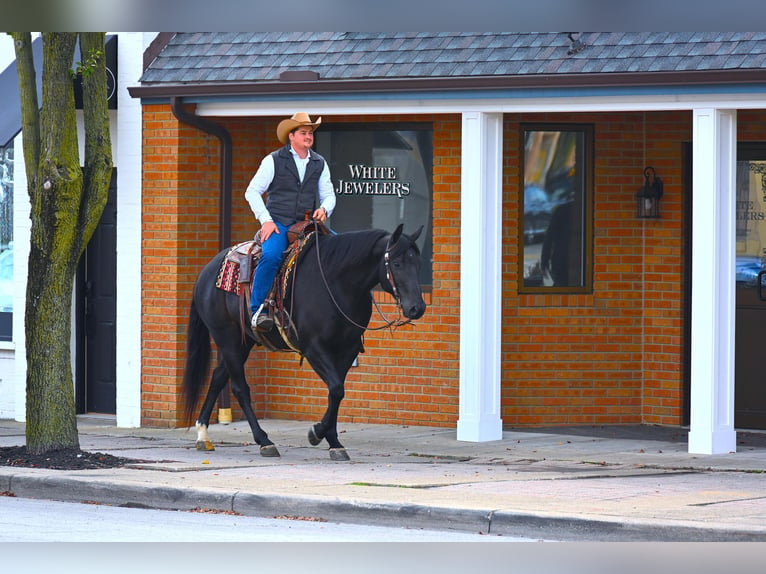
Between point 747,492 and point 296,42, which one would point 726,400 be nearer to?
point 747,492

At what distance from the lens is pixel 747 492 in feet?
28.2

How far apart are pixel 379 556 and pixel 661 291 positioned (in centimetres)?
693

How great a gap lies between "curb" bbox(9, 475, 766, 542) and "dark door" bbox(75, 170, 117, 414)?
4.34 metres

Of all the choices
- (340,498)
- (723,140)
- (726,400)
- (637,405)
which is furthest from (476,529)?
(637,405)

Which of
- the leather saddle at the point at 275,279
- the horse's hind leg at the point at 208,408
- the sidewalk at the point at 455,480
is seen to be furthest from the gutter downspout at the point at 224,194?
the leather saddle at the point at 275,279

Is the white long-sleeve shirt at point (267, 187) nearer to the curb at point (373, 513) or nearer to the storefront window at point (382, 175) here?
the storefront window at point (382, 175)

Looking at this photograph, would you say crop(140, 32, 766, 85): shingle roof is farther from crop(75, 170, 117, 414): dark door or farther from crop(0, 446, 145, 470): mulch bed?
crop(0, 446, 145, 470): mulch bed

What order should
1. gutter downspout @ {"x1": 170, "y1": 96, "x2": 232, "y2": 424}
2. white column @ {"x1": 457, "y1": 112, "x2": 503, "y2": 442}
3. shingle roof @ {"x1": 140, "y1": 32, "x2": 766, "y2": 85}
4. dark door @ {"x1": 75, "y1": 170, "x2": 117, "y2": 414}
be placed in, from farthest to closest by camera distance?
1. dark door @ {"x1": 75, "y1": 170, "x2": 117, "y2": 414}
2. gutter downspout @ {"x1": 170, "y1": 96, "x2": 232, "y2": 424}
3. white column @ {"x1": 457, "y1": 112, "x2": 503, "y2": 442}
4. shingle roof @ {"x1": 140, "y1": 32, "x2": 766, "y2": 85}

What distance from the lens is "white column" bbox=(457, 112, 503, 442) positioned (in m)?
11.6

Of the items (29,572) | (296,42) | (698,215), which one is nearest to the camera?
(29,572)

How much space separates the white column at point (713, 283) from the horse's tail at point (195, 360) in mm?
4229

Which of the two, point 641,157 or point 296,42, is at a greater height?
point 296,42

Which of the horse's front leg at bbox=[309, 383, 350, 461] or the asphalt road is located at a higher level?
the horse's front leg at bbox=[309, 383, 350, 461]

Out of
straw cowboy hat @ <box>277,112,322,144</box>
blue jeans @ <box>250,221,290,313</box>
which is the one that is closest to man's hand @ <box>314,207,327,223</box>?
blue jeans @ <box>250,221,290,313</box>
